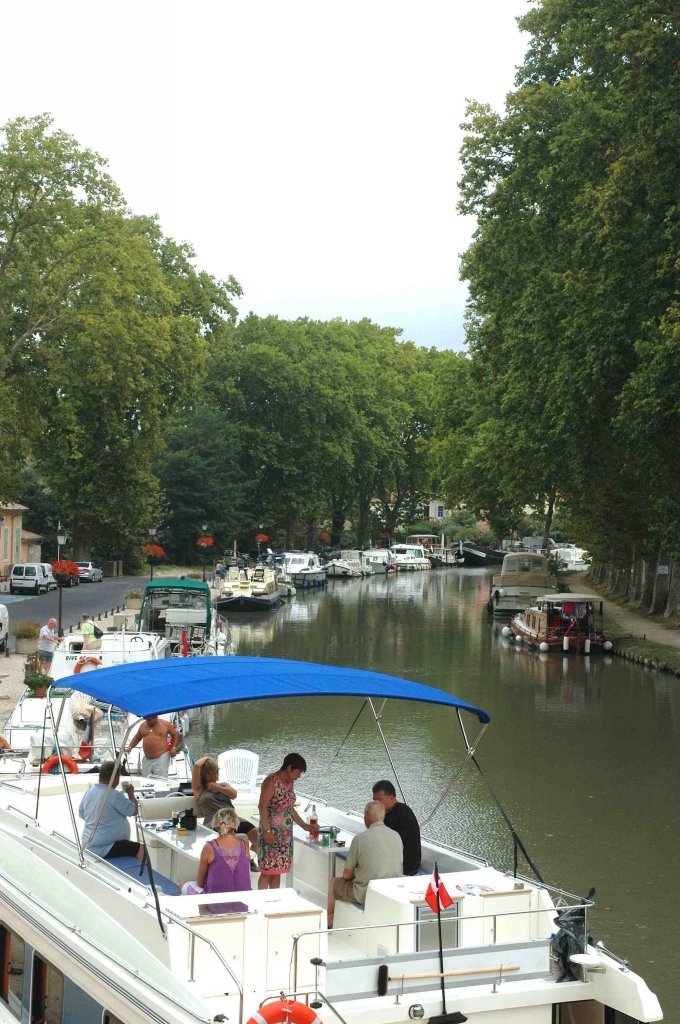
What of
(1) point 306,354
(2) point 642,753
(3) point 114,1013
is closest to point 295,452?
(1) point 306,354

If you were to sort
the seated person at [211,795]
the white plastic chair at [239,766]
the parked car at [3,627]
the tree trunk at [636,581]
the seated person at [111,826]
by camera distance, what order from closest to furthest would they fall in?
the seated person at [111,826], the seated person at [211,795], the white plastic chair at [239,766], the parked car at [3,627], the tree trunk at [636,581]

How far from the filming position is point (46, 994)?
836cm

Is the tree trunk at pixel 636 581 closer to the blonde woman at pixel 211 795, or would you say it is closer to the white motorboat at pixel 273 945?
the blonde woman at pixel 211 795

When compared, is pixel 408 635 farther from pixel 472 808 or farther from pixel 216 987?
pixel 216 987

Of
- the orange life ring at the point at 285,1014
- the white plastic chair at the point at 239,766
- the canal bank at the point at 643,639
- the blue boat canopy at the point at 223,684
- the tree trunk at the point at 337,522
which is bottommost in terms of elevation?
the canal bank at the point at 643,639

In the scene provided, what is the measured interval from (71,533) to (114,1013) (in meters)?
60.8

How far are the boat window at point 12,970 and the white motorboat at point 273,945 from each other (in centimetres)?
2

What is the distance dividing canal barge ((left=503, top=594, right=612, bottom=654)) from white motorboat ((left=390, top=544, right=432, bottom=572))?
5180 centimetres

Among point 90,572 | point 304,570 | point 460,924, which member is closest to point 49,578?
point 90,572

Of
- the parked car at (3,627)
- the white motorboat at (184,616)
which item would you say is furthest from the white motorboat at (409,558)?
the parked car at (3,627)

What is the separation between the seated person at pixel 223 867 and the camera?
820 cm

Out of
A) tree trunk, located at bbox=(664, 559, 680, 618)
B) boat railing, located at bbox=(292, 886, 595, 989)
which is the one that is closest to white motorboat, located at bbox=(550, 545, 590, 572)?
tree trunk, located at bbox=(664, 559, 680, 618)

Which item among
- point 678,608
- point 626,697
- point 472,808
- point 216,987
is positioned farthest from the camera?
point 678,608

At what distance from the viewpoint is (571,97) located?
30.8 metres
